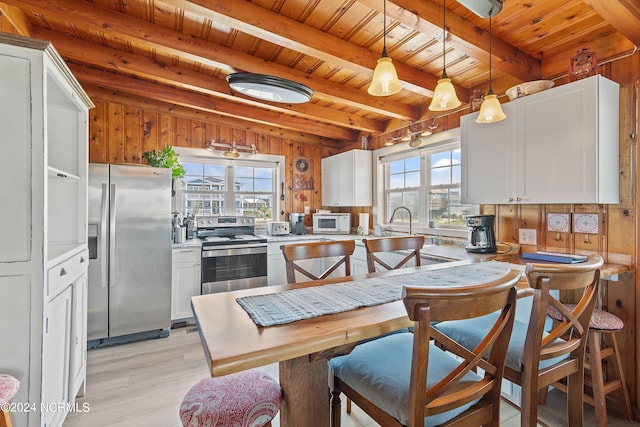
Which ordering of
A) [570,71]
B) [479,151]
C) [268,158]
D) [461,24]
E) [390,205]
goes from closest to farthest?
[461,24] → [570,71] → [479,151] → [390,205] → [268,158]

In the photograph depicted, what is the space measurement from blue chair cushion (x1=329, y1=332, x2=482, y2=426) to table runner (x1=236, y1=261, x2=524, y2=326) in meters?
0.22

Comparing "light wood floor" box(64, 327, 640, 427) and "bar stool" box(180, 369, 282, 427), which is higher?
"bar stool" box(180, 369, 282, 427)

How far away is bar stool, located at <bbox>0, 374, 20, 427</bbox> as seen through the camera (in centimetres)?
116

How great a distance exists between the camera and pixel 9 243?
1374 mm

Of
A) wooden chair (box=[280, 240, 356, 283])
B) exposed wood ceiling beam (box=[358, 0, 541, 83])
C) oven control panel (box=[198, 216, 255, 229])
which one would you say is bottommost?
wooden chair (box=[280, 240, 356, 283])

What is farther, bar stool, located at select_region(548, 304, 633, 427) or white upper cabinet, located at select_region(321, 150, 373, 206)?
white upper cabinet, located at select_region(321, 150, 373, 206)

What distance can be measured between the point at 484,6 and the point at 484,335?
5.24 ft

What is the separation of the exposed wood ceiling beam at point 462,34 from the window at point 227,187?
3.06 m

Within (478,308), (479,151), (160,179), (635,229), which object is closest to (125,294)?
(160,179)

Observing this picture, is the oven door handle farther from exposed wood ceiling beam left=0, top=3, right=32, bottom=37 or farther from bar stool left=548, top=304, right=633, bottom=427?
bar stool left=548, top=304, right=633, bottom=427

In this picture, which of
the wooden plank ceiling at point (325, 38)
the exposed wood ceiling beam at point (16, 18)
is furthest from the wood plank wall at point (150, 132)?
the exposed wood ceiling beam at point (16, 18)

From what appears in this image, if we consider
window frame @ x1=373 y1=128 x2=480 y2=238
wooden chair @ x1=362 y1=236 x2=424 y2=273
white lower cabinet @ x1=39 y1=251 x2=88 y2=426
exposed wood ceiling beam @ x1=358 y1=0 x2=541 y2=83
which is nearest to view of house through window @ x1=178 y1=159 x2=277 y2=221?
window frame @ x1=373 y1=128 x2=480 y2=238

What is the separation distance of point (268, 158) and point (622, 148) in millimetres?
3743

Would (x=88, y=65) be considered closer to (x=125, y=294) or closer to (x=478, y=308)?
(x=125, y=294)
